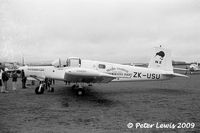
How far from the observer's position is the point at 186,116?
671 centimetres

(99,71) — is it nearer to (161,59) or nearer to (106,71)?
(106,71)

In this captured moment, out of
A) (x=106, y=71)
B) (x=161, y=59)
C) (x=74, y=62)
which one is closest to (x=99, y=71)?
(x=106, y=71)

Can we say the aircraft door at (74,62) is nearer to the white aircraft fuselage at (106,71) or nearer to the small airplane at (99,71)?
the small airplane at (99,71)

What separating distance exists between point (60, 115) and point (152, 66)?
921 cm

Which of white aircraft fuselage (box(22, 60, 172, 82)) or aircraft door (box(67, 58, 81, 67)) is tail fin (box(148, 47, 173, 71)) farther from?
aircraft door (box(67, 58, 81, 67))

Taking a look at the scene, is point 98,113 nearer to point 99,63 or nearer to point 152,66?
point 99,63

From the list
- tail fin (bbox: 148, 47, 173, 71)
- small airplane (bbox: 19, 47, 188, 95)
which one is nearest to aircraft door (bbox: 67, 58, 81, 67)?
small airplane (bbox: 19, 47, 188, 95)

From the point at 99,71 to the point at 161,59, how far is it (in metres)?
4.53

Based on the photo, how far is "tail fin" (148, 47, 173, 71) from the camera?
1434 centimetres

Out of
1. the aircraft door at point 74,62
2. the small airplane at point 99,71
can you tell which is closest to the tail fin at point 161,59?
the small airplane at point 99,71

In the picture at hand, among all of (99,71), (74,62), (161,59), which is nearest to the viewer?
(74,62)

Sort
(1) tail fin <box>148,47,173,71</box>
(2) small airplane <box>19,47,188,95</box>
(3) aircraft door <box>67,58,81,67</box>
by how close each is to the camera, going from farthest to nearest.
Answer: (1) tail fin <box>148,47,173,71</box>, (3) aircraft door <box>67,58,81,67</box>, (2) small airplane <box>19,47,188,95</box>

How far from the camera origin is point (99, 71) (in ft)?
41.7

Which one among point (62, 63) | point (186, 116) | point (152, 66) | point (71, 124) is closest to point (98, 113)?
point (71, 124)
